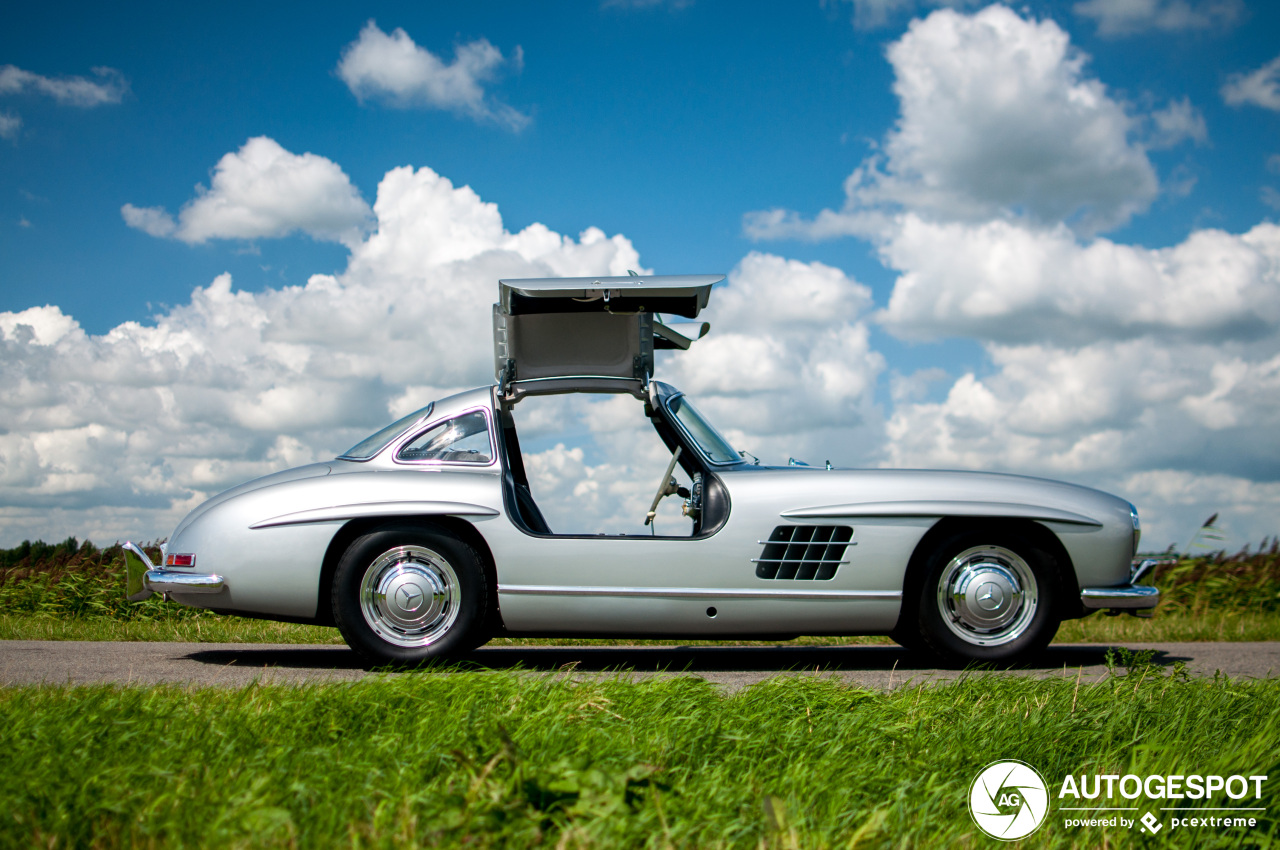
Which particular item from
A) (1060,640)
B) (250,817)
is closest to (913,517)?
(1060,640)

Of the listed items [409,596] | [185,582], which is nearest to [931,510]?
[409,596]

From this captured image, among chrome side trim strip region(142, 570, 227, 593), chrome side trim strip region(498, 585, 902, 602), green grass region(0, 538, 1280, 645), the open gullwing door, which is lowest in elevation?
green grass region(0, 538, 1280, 645)

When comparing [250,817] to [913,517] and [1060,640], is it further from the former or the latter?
[1060,640]

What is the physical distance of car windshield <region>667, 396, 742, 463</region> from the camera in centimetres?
562

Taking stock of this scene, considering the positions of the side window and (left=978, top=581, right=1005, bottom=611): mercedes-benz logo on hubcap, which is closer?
(left=978, top=581, right=1005, bottom=611): mercedes-benz logo on hubcap

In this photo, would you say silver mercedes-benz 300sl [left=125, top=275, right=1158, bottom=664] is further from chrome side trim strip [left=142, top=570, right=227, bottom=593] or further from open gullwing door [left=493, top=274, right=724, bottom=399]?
open gullwing door [left=493, top=274, right=724, bottom=399]

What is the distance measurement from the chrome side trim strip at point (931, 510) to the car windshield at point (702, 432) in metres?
0.70

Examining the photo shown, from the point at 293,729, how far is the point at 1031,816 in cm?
222

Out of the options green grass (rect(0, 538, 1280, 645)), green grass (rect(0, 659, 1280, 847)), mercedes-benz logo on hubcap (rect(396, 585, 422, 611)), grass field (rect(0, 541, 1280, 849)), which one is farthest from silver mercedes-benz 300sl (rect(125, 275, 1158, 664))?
green grass (rect(0, 538, 1280, 645))

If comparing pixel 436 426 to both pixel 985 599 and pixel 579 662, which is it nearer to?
pixel 579 662

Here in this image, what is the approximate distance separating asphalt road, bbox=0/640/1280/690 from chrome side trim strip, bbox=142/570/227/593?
423 millimetres

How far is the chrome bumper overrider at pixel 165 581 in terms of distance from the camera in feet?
16.2

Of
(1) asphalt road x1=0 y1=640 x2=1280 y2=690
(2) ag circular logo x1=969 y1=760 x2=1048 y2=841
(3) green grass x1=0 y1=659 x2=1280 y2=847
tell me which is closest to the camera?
(3) green grass x1=0 y1=659 x2=1280 y2=847

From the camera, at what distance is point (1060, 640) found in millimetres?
7426
